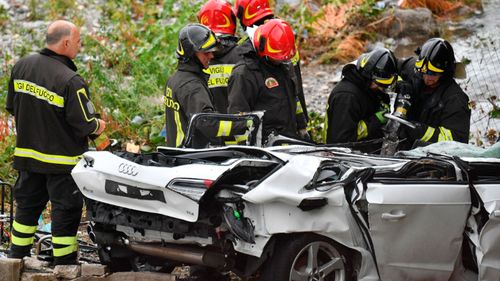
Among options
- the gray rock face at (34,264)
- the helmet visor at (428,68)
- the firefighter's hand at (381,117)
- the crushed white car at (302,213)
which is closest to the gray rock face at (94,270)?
the crushed white car at (302,213)

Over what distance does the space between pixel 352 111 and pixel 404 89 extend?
0.62 m

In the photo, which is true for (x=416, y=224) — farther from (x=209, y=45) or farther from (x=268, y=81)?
(x=209, y=45)

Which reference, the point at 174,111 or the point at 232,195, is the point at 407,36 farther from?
the point at 232,195

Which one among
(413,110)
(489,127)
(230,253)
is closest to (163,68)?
(489,127)

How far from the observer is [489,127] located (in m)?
11.3

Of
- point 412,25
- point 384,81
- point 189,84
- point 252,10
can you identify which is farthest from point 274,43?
point 412,25

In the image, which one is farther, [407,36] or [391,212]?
[407,36]

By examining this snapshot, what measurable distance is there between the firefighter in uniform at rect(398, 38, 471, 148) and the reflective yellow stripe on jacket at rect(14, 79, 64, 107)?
9.32 feet

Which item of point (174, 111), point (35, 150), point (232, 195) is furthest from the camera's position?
point (174, 111)

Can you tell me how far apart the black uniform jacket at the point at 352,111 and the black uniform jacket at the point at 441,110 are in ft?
1.30

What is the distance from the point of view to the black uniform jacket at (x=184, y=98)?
24.0 ft

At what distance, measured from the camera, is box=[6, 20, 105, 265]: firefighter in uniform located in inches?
272

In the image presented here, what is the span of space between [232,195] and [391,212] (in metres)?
1.00

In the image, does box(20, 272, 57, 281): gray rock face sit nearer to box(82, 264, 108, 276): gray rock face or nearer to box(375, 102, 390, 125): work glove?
box(82, 264, 108, 276): gray rock face
